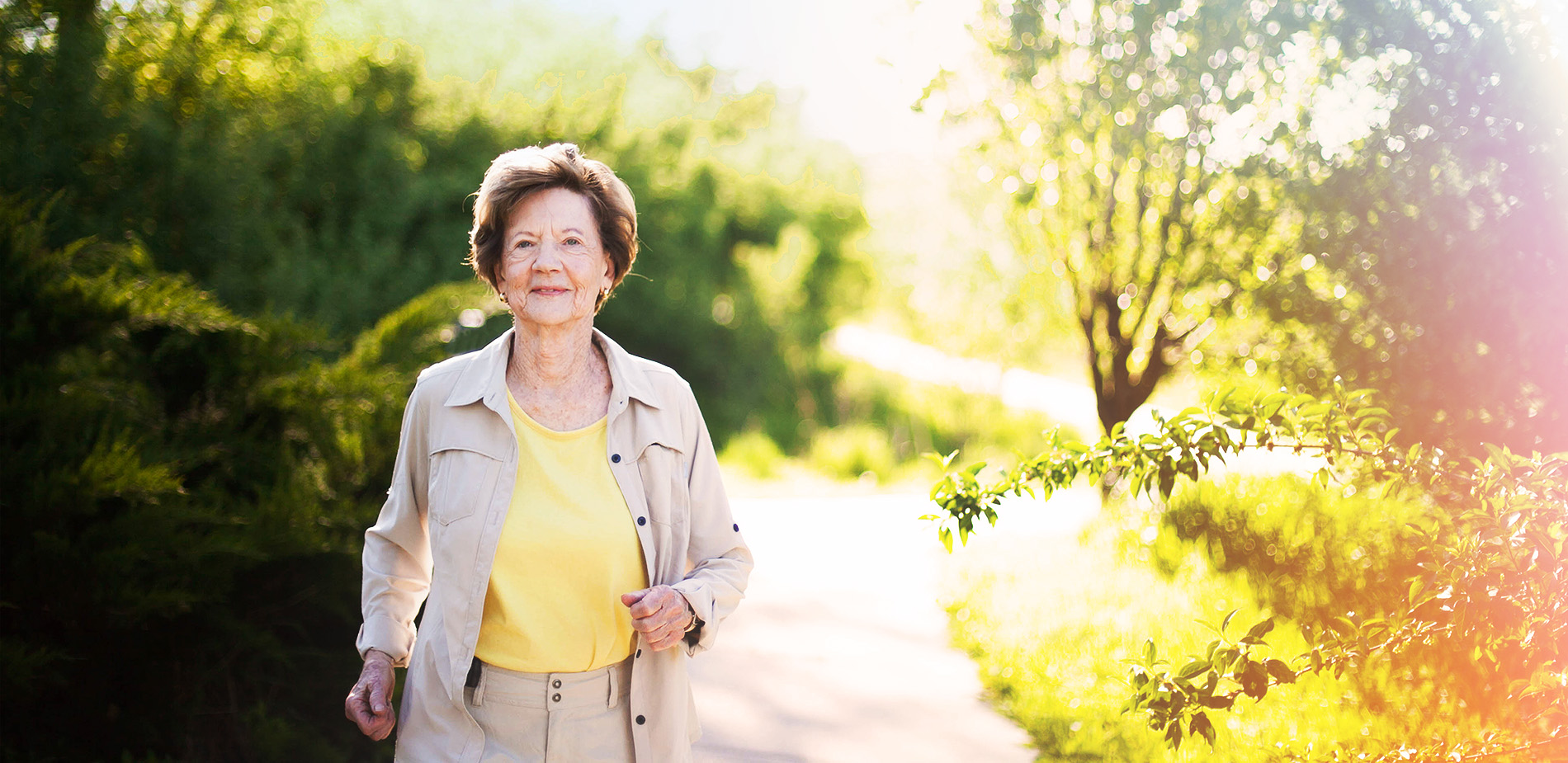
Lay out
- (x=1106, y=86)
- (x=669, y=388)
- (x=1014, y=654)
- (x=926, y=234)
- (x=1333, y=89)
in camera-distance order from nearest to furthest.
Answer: (x=669, y=388) → (x=1014, y=654) → (x=1333, y=89) → (x=1106, y=86) → (x=926, y=234)

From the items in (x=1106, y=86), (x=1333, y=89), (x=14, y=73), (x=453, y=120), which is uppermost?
(x=453, y=120)

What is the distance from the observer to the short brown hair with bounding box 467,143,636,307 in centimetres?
211

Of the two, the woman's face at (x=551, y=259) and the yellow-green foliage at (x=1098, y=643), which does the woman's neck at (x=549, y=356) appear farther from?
the yellow-green foliage at (x=1098, y=643)

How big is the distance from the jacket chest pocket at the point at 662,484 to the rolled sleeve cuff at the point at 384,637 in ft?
1.81

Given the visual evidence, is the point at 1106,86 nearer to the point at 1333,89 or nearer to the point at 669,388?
the point at 1333,89

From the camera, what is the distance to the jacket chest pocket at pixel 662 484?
2.12 metres

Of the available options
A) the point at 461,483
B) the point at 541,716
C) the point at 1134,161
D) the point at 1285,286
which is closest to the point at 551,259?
the point at 461,483

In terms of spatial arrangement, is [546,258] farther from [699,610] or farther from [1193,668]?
[1193,668]

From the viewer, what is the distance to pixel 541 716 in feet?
Answer: 6.60

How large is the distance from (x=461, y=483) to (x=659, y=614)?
1.52 feet

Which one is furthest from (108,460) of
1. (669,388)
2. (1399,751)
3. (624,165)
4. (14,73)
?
(624,165)

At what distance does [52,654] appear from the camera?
2.54 metres

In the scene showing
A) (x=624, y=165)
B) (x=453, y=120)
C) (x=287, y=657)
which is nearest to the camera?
(x=287, y=657)

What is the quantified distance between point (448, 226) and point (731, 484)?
416 centimetres
